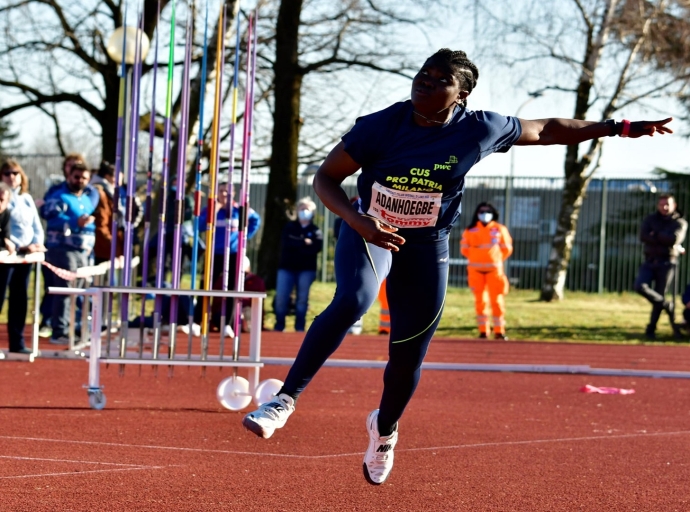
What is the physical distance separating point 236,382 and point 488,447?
2.44m

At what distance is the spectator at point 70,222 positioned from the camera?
12.1m

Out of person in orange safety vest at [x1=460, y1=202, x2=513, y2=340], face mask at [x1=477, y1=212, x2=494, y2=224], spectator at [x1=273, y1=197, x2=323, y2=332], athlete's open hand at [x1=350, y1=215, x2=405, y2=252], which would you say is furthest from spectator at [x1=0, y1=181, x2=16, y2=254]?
face mask at [x1=477, y1=212, x2=494, y2=224]

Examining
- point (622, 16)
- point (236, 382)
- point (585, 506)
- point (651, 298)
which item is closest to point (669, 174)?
point (622, 16)

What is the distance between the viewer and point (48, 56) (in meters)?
25.0

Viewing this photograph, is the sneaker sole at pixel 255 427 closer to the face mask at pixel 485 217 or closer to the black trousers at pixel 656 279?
the face mask at pixel 485 217

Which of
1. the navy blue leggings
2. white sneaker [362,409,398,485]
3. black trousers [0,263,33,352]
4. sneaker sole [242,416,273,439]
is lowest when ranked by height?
white sneaker [362,409,398,485]

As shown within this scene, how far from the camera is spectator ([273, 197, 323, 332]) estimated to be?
613 inches

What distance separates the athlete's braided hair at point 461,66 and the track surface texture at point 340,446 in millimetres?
2005

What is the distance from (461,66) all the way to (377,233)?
93 cm

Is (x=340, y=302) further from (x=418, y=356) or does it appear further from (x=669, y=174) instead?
(x=669, y=174)

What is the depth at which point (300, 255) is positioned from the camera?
15.8 m

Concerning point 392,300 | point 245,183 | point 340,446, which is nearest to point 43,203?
point 245,183

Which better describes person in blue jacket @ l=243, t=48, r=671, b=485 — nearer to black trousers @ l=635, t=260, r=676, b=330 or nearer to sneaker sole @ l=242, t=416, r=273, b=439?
sneaker sole @ l=242, t=416, r=273, b=439

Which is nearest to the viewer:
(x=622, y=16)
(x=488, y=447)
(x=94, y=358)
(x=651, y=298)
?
(x=488, y=447)
